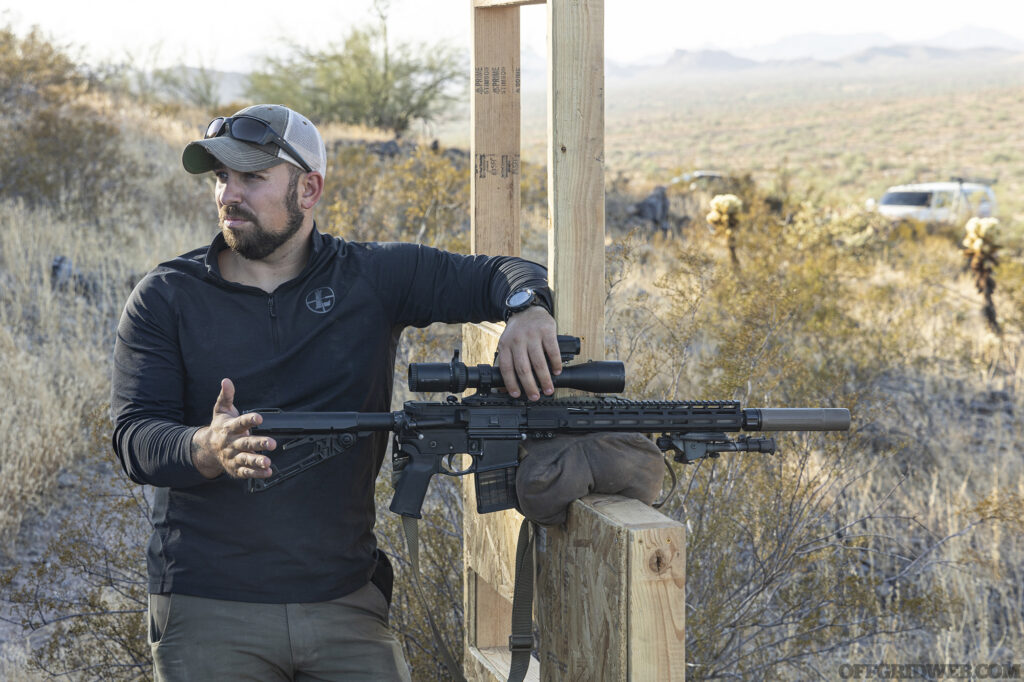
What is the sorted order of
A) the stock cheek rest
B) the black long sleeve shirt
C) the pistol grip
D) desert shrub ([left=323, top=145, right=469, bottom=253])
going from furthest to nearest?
desert shrub ([left=323, top=145, right=469, bottom=253])
the black long sleeve shirt
the pistol grip
the stock cheek rest

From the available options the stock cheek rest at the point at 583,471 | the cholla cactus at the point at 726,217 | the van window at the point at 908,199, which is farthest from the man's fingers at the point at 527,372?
the van window at the point at 908,199

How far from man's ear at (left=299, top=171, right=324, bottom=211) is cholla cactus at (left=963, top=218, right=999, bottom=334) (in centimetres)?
725

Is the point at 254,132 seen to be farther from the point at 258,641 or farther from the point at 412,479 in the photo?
the point at 258,641

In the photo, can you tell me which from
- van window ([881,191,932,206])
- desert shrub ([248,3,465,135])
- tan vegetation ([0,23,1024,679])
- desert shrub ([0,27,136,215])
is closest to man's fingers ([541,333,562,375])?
tan vegetation ([0,23,1024,679])

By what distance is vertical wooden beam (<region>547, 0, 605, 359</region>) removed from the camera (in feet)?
7.45

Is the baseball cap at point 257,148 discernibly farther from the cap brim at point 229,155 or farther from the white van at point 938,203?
the white van at point 938,203

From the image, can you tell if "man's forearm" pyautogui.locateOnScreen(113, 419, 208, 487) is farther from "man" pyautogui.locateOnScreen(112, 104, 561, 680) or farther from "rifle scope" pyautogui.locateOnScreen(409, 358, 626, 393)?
"rifle scope" pyautogui.locateOnScreen(409, 358, 626, 393)

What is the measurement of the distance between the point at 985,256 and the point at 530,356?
7.53 metres

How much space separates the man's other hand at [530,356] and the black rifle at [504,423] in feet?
0.12

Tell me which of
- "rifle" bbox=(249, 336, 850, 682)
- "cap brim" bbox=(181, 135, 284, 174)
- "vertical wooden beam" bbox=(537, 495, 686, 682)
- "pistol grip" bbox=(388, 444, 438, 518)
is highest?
"cap brim" bbox=(181, 135, 284, 174)

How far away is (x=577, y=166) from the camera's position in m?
2.33

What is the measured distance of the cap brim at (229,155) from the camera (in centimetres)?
259

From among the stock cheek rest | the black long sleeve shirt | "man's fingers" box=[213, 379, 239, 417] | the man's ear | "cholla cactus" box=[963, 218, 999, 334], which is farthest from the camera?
"cholla cactus" box=[963, 218, 999, 334]

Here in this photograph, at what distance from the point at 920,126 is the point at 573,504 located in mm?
58385
